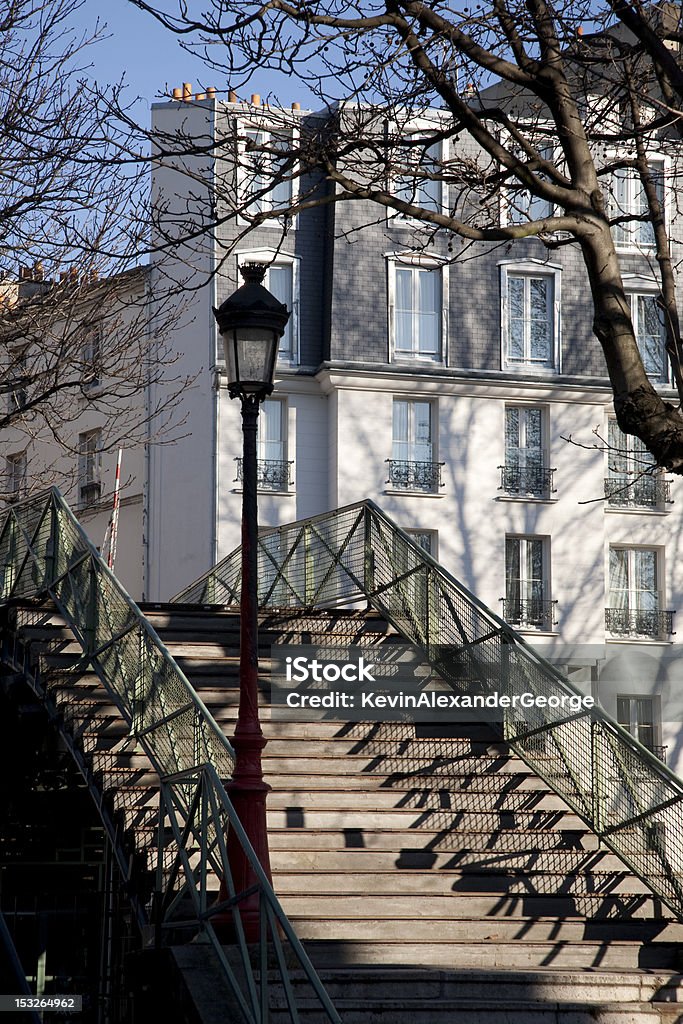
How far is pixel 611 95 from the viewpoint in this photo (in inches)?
446

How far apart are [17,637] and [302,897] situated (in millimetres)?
5064

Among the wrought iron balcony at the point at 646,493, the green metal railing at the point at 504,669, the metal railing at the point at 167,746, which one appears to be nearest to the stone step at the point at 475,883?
the green metal railing at the point at 504,669

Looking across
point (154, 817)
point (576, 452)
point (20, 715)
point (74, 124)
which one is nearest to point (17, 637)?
point (20, 715)

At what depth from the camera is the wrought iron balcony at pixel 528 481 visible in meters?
37.7

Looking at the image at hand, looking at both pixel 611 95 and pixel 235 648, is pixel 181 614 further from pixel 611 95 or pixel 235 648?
pixel 611 95

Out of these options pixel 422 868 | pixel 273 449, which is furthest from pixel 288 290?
pixel 422 868

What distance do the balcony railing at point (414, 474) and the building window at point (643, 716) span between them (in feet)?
23.5

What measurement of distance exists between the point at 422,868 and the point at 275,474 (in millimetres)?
25869

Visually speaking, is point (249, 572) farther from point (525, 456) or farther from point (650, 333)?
point (650, 333)

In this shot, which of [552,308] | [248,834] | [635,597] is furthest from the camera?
[552,308]

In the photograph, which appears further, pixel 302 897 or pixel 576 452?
pixel 576 452

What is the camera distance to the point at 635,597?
3844 centimetres

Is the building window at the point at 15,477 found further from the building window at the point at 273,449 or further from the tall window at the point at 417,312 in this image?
the tall window at the point at 417,312

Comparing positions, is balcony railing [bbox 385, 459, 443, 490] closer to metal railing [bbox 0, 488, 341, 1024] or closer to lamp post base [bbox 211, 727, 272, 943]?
metal railing [bbox 0, 488, 341, 1024]
